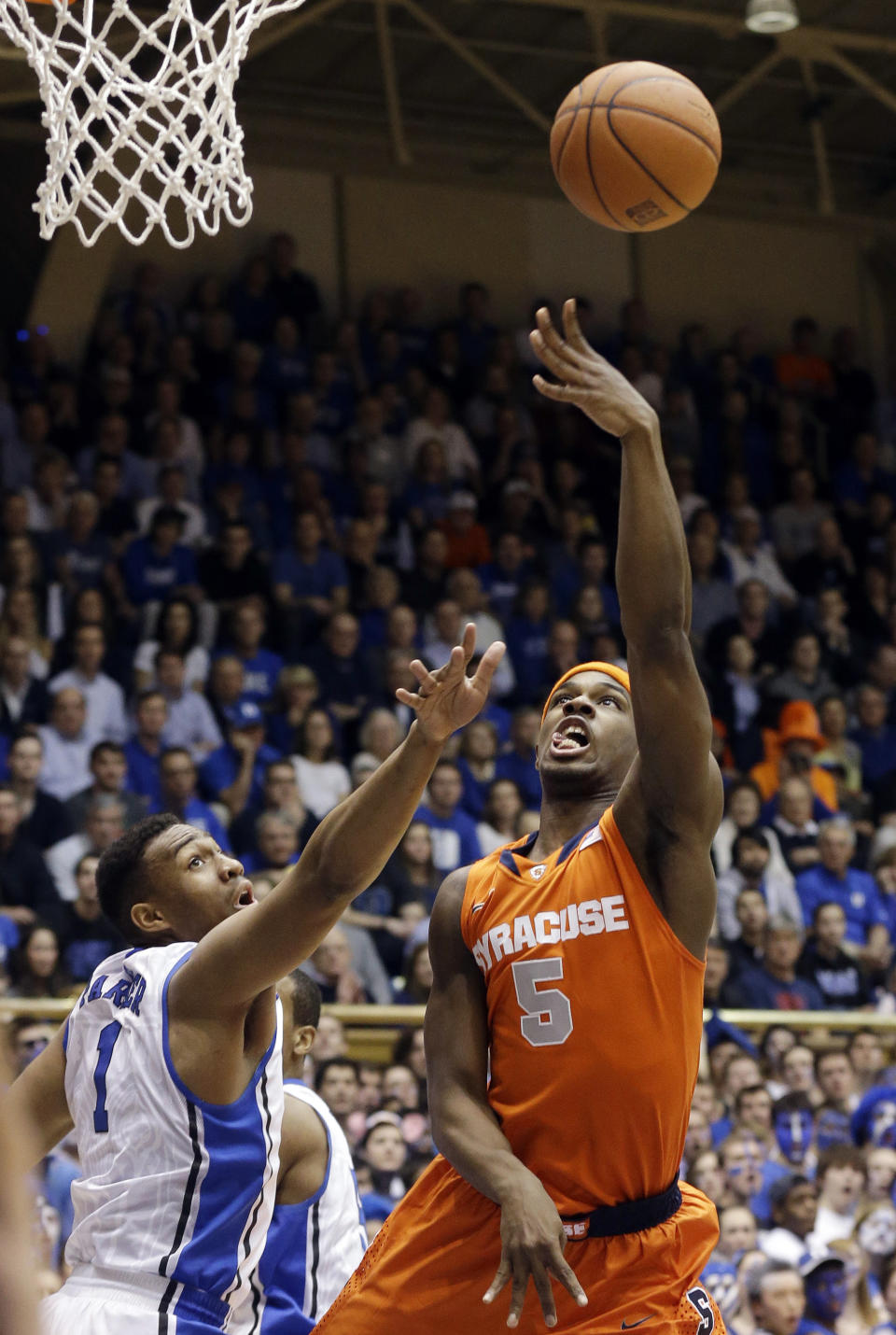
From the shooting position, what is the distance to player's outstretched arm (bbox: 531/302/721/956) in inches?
131

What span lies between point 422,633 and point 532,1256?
757cm

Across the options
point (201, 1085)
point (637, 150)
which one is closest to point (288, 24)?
point (637, 150)

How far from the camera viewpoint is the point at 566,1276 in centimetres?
327

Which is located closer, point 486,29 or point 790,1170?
point 790,1170

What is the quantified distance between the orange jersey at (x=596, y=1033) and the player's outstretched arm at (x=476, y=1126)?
0.06 metres

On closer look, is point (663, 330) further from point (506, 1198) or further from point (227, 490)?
point (506, 1198)

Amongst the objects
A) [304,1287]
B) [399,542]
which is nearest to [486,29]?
[399,542]

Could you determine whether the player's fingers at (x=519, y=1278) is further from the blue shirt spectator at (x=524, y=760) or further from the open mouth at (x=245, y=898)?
the blue shirt spectator at (x=524, y=760)

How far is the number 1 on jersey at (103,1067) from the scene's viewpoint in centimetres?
336

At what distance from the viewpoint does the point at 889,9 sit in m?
12.9

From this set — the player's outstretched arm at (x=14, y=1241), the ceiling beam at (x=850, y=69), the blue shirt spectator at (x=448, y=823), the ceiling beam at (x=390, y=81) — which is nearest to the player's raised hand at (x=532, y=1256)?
the player's outstretched arm at (x=14, y=1241)

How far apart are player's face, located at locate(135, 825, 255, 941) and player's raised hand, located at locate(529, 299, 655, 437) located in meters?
1.13

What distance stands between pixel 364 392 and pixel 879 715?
4102mm

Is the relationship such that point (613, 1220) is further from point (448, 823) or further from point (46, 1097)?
point (448, 823)
